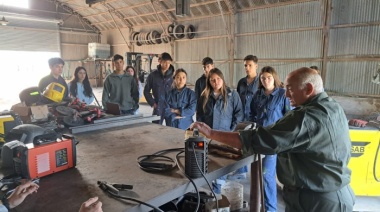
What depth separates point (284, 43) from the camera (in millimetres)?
7227

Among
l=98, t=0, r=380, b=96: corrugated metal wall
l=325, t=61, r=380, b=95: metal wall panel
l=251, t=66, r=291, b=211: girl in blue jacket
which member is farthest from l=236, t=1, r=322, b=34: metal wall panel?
l=251, t=66, r=291, b=211: girl in blue jacket

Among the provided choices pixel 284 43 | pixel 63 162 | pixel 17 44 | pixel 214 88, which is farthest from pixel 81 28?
pixel 63 162

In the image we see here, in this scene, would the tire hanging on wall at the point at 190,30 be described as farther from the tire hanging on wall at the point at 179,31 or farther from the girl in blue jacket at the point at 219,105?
the girl in blue jacket at the point at 219,105

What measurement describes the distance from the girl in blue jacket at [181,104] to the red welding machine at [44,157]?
1.80m

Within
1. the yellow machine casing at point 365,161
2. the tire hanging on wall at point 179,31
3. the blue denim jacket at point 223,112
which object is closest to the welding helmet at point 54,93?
the blue denim jacket at point 223,112

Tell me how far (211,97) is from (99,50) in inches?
454

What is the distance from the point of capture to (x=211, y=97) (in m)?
2.79

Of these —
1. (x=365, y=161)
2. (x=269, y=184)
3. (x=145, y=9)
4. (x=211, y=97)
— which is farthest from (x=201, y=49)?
(x=269, y=184)

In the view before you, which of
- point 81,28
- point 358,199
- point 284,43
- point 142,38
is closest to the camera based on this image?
point 358,199

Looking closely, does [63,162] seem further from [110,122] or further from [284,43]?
[284,43]

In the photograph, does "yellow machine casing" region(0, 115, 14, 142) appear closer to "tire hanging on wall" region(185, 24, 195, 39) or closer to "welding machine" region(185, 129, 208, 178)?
"welding machine" region(185, 129, 208, 178)

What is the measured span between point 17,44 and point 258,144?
13.3 m

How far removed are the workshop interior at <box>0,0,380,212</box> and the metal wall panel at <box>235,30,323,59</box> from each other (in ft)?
0.09

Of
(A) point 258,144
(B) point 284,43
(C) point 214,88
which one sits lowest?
(A) point 258,144
